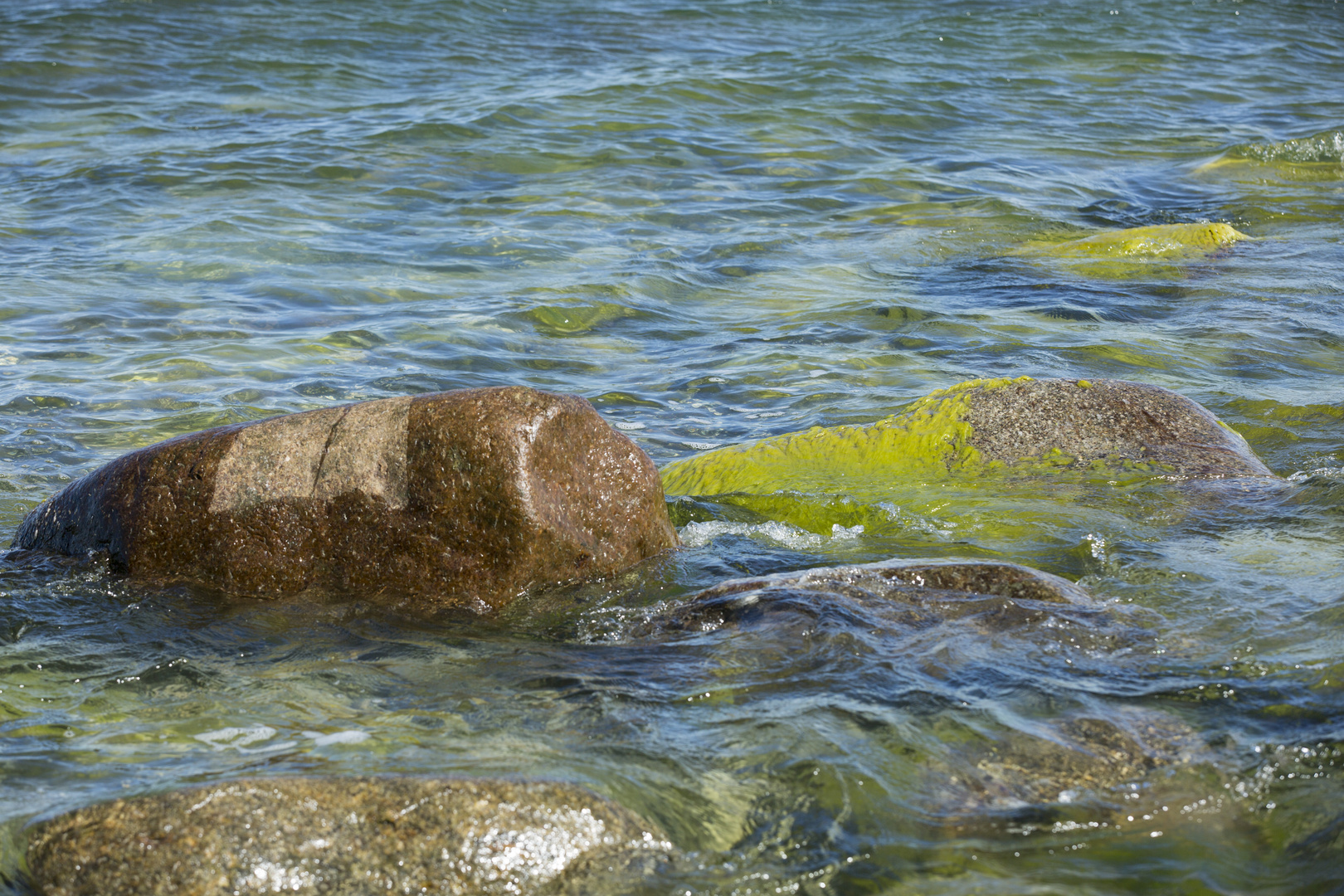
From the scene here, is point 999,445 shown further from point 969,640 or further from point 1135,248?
point 1135,248

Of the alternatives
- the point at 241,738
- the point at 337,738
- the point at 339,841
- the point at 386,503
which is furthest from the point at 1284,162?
the point at 339,841

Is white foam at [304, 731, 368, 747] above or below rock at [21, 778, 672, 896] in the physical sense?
below

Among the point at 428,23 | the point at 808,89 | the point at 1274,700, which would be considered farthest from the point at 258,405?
the point at 428,23

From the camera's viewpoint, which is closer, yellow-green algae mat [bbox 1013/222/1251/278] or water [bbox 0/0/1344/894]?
water [bbox 0/0/1344/894]

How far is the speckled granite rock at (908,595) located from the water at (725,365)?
0.07m

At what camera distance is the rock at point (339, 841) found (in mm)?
2559

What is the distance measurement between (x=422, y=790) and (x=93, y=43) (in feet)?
53.3

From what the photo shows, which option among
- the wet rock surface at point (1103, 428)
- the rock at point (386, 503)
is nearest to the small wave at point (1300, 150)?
the wet rock surface at point (1103, 428)

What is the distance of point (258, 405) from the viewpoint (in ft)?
21.7

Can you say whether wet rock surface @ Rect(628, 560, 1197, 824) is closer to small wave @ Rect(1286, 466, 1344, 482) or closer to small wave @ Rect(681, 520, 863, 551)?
small wave @ Rect(681, 520, 863, 551)

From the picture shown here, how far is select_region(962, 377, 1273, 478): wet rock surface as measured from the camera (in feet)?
17.0

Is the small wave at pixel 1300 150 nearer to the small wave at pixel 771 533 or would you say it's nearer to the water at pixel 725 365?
the water at pixel 725 365

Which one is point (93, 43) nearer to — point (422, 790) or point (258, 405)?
point (258, 405)

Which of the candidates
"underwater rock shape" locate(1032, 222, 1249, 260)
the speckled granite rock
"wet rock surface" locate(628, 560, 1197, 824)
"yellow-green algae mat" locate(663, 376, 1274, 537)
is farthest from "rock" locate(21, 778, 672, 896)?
"underwater rock shape" locate(1032, 222, 1249, 260)
